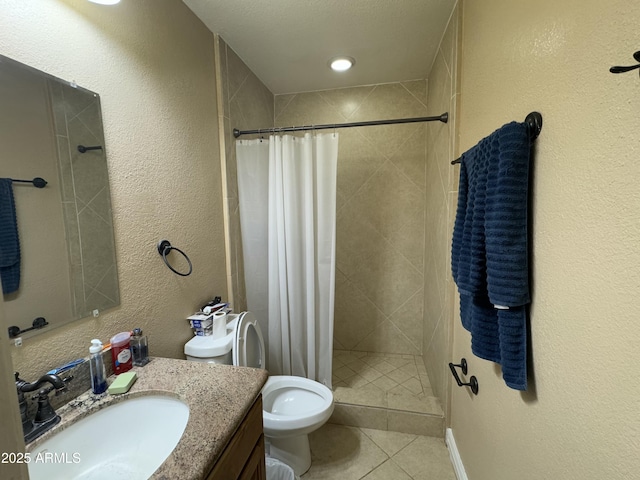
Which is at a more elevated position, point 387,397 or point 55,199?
point 55,199

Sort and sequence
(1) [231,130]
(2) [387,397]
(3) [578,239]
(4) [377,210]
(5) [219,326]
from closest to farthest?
(3) [578,239] < (5) [219,326] < (1) [231,130] < (2) [387,397] < (4) [377,210]

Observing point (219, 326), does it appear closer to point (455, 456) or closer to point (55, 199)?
point (55, 199)

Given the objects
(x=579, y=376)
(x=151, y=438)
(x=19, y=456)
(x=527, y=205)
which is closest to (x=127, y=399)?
(x=151, y=438)

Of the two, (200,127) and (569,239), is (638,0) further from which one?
(200,127)

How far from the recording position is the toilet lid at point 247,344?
1.34 m

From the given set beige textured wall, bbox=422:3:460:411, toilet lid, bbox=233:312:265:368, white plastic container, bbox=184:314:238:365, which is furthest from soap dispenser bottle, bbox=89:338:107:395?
beige textured wall, bbox=422:3:460:411

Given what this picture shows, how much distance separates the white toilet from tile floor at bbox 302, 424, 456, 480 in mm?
136

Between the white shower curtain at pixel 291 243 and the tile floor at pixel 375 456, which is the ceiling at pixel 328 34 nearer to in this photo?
the white shower curtain at pixel 291 243

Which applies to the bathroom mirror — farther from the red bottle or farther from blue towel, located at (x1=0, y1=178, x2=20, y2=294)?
the red bottle

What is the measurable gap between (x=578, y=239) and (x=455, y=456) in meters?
1.49

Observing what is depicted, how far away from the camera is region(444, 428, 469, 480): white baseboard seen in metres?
1.40

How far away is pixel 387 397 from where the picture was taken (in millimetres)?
1900

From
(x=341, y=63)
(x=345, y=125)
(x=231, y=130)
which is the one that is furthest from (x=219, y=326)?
(x=341, y=63)

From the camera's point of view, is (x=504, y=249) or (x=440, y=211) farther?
(x=440, y=211)
